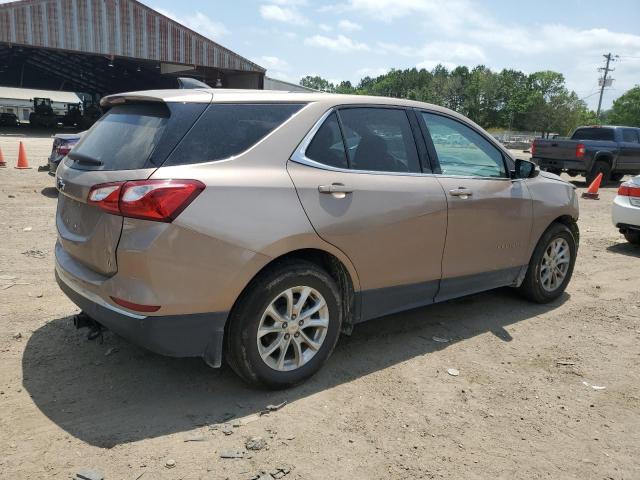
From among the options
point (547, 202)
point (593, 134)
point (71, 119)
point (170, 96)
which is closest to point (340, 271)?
point (170, 96)

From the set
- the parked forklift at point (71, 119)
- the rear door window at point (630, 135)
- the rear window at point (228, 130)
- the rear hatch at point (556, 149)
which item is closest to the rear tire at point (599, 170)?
the rear hatch at point (556, 149)

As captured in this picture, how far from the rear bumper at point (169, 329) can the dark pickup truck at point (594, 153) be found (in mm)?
14592

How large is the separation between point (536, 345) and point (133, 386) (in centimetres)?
306

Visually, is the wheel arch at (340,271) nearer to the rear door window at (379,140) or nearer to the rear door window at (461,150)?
the rear door window at (379,140)

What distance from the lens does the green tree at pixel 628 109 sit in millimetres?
106812

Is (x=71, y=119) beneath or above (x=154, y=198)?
above

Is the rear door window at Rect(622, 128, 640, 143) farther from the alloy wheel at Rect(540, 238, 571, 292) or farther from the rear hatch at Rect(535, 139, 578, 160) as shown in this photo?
the alloy wheel at Rect(540, 238, 571, 292)

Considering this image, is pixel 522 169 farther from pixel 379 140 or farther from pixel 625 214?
pixel 625 214

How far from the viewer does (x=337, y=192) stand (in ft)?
10.9

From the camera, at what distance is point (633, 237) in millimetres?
8133

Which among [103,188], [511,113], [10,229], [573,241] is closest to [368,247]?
[103,188]

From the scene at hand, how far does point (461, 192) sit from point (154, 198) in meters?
2.35

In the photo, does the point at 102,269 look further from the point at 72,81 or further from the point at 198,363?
the point at 72,81

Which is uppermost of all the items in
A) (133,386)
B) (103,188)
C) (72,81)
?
(72,81)
